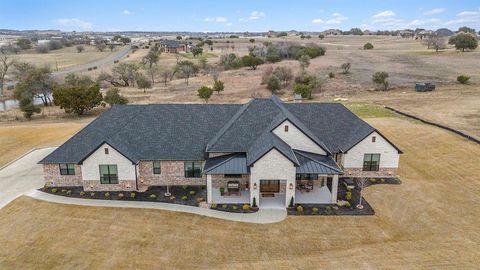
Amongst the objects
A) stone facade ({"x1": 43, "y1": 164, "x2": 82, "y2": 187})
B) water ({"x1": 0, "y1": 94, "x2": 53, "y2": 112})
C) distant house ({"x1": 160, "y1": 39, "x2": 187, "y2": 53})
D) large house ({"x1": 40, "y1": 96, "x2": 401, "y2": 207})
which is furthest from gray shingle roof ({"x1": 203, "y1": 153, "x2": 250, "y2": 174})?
distant house ({"x1": 160, "y1": 39, "x2": 187, "y2": 53})

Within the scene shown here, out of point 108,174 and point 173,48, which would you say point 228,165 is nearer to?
point 108,174

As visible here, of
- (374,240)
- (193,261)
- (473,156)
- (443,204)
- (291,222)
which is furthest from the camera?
(473,156)

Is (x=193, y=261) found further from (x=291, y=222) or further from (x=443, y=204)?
(x=443, y=204)

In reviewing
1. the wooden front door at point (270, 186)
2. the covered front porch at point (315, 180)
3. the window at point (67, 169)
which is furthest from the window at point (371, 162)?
the window at point (67, 169)

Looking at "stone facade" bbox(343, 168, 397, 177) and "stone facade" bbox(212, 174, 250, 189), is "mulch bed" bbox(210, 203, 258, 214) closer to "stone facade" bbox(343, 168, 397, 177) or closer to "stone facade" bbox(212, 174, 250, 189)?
"stone facade" bbox(212, 174, 250, 189)

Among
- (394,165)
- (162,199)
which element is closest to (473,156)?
(394,165)

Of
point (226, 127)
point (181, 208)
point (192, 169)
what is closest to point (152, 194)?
point (181, 208)
